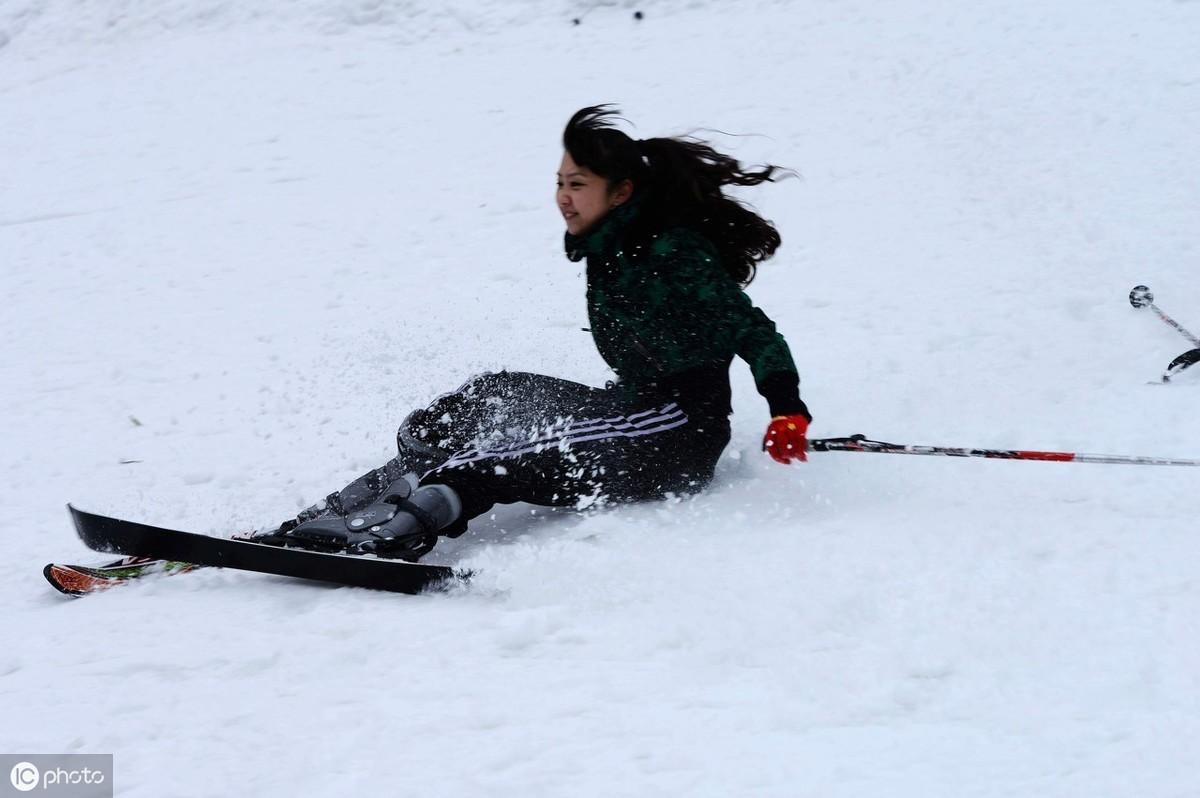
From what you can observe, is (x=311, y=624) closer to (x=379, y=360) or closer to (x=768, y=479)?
(x=768, y=479)

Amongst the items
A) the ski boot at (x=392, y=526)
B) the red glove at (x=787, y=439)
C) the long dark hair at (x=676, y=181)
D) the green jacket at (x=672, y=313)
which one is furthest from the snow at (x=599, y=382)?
the long dark hair at (x=676, y=181)

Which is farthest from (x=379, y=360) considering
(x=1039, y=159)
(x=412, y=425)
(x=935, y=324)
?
(x=1039, y=159)

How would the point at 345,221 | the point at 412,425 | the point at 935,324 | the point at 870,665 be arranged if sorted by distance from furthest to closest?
the point at 345,221 < the point at 935,324 < the point at 412,425 < the point at 870,665

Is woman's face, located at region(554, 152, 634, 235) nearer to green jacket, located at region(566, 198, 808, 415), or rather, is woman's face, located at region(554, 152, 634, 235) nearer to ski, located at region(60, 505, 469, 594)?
green jacket, located at region(566, 198, 808, 415)

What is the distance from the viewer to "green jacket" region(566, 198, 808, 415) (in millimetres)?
3557

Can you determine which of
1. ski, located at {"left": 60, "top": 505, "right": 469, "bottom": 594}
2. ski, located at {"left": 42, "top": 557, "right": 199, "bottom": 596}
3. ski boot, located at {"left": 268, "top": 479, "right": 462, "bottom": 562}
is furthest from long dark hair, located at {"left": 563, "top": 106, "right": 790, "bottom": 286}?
ski, located at {"left": 42, "top": 557, "right": 199, "bottom": 596}

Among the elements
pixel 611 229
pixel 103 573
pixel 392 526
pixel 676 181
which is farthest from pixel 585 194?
pixel 103 573

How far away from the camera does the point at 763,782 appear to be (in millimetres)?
2268

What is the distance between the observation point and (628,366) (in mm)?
3764

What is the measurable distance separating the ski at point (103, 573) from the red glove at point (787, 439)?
1968 millimetres

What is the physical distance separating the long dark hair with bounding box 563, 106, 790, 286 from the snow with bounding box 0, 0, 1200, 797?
85 centimetres

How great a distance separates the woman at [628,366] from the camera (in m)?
3.53

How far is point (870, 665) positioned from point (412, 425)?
203 centimetres

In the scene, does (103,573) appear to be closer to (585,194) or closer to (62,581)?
(62,581)
